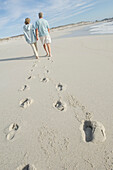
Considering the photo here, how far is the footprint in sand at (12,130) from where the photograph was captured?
134cm

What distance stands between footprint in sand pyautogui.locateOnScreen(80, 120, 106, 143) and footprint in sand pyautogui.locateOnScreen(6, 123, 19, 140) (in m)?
0.80

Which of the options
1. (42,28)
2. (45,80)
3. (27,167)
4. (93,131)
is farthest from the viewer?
(42,28)

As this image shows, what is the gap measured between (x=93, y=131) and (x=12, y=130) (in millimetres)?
965

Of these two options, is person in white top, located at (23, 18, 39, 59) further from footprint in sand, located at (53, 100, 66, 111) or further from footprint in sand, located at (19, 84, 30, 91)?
footprint in sand, located at (53, 100, 66, 111)

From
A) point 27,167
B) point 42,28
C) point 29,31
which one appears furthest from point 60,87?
point 29,31

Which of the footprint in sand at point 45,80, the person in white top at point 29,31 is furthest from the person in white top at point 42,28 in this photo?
the footprint in sand at point 45,80

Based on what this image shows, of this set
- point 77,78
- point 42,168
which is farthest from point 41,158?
point 77,78

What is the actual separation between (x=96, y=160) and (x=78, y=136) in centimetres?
27

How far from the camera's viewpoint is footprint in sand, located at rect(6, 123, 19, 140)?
52.7 inches

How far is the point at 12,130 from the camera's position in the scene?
4.69 ft

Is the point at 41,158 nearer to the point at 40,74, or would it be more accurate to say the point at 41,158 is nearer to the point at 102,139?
the point at 102,139

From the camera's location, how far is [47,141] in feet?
3.92

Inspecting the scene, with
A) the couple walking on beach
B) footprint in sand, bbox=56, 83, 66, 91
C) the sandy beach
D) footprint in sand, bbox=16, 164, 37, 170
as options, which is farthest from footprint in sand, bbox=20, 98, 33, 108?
the couple walking on beach

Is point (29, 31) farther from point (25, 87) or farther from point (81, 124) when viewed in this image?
point (81, 124)
